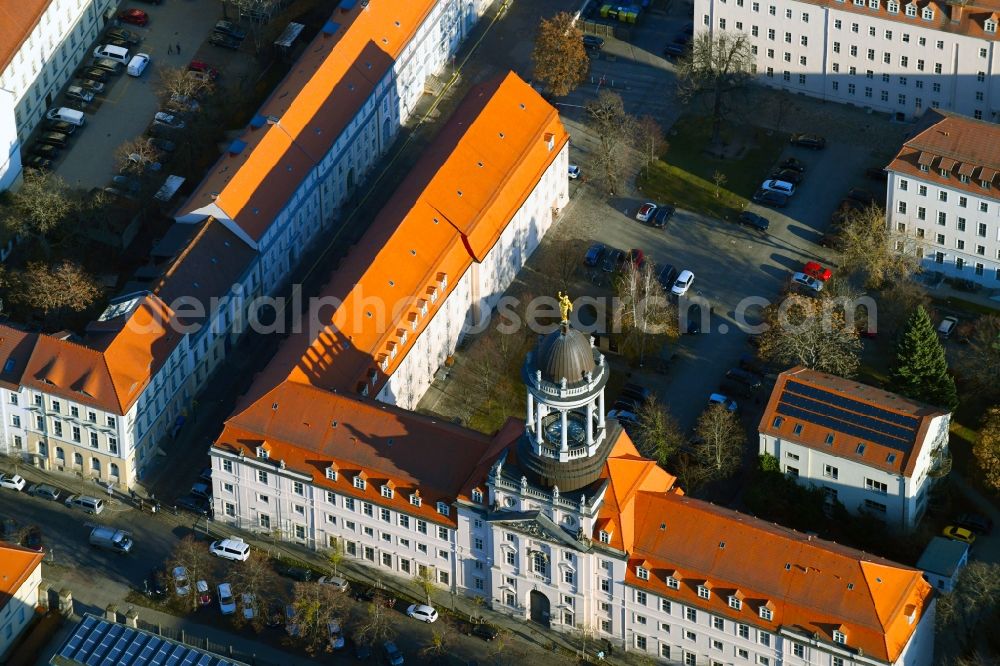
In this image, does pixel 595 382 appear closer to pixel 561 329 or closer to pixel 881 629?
pixel 561 329

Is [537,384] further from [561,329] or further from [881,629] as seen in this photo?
[881,629]

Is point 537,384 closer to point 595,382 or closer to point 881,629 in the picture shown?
point 595,382

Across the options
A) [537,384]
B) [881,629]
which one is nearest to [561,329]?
[537,384]

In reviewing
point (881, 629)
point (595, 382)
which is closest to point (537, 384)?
point (595, 382)
